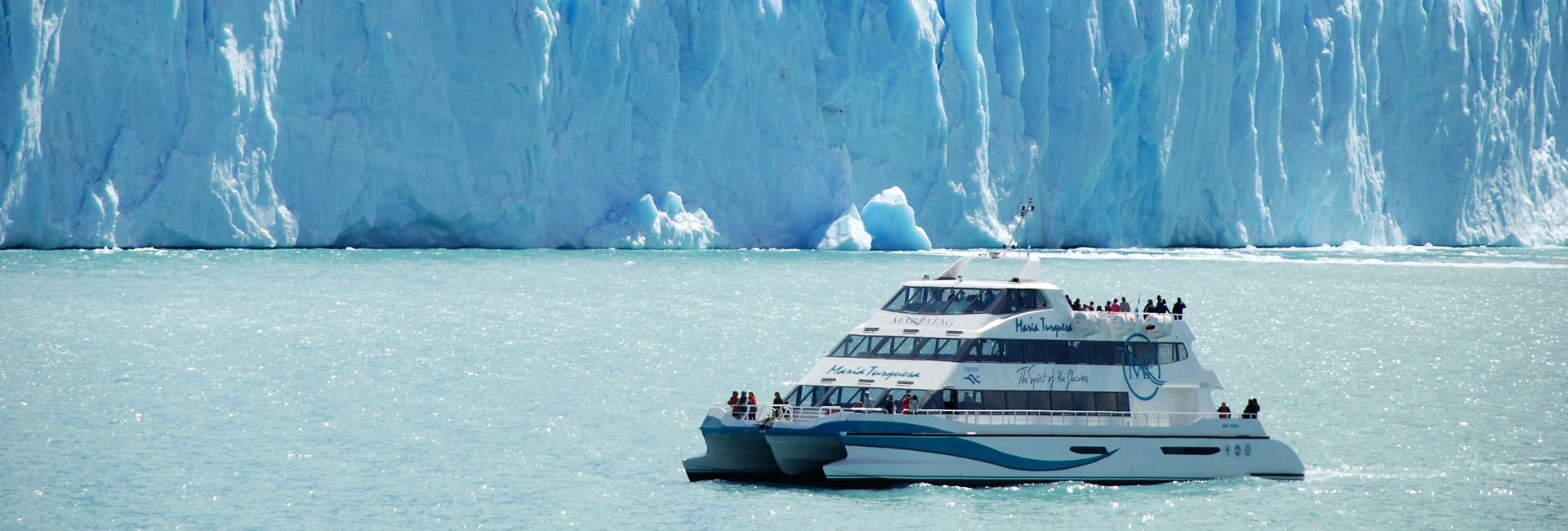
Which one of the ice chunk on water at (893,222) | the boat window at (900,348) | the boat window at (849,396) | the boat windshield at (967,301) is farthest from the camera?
the ice chunk on water at (893,222)

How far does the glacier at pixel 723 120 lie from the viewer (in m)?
38.9

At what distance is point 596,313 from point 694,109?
16056 mm

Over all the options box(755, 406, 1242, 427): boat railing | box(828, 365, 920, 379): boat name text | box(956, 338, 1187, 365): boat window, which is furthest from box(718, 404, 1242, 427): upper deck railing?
box(956, 338, 1187, 365): boat window

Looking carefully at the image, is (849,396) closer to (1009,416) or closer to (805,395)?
(805,395)

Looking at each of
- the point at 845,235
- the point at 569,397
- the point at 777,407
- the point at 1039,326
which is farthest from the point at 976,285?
the point at 845,235

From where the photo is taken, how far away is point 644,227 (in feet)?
154

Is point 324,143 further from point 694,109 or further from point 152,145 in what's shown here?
point 694,109

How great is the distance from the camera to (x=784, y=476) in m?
15.7

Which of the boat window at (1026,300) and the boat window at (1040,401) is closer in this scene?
the boat window at (1040,401)

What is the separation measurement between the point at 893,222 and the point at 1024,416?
113 ft

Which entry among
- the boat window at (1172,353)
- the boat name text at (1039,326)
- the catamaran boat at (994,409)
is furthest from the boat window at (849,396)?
the boat window at (1172,353)

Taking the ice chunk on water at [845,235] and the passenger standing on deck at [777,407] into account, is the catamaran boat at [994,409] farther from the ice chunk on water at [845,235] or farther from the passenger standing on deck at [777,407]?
the ice chunk on water at [845,235]

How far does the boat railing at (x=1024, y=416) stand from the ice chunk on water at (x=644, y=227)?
3114 centimetres

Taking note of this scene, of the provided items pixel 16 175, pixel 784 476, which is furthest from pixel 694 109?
pixel 784 476
